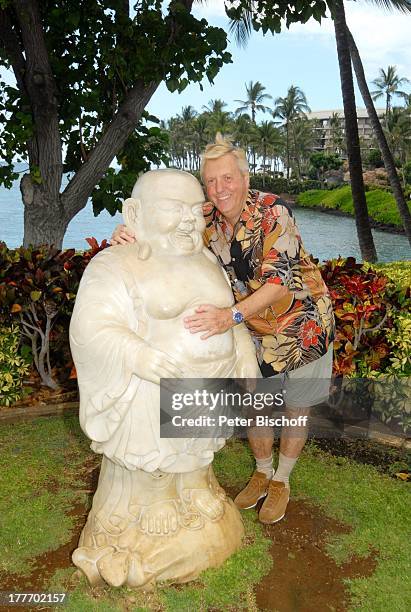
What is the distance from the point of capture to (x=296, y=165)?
62031mm

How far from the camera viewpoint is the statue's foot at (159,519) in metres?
2.73

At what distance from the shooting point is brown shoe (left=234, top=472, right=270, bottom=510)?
347 cm

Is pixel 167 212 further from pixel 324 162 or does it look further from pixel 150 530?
pixel 324 162

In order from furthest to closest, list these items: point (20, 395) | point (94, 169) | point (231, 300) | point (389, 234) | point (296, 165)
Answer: point (296, 165), point (389, 234), point (94, 169), point (20, 395), point (231, 300)

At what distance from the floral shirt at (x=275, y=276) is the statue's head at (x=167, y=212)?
1.13ft

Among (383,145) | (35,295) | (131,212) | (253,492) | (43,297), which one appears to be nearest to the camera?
(131,212)

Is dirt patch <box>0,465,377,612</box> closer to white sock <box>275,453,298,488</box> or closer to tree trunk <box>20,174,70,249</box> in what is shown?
white sock <box>275,453,298,488</box>

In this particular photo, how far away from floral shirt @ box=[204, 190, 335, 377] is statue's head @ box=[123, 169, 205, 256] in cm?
35

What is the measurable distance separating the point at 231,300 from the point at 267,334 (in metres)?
0.41

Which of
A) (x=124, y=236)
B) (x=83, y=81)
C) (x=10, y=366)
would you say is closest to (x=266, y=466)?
(x=124, y=236)

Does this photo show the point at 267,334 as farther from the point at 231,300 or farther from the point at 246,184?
the point at 246,184

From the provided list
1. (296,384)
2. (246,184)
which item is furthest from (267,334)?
(246,184)

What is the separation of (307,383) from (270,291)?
686 millimetres

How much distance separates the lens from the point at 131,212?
8.71ft
